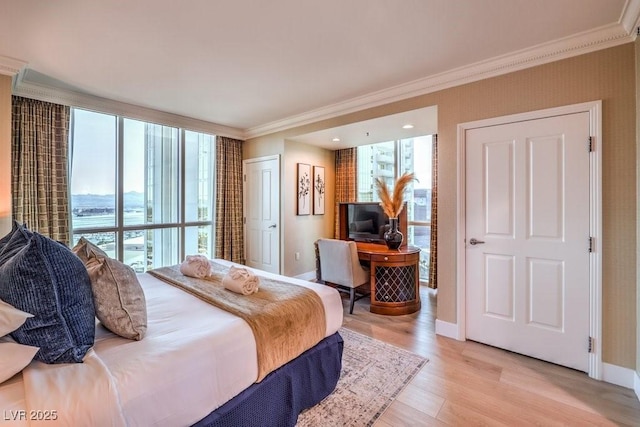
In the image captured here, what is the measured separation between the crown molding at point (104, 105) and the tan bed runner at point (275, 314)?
2685 millimetres

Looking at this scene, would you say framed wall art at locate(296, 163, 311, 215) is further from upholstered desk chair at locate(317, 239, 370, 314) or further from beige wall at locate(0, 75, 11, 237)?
beige wall at locate(0, 75, 11, 237)

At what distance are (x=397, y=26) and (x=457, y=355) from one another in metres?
2.69

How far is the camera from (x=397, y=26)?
2082 millimetres

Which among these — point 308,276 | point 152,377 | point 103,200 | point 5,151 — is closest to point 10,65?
point 5,151

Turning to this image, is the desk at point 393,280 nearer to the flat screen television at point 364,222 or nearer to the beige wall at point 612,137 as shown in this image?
the flat screen television at point 364,222

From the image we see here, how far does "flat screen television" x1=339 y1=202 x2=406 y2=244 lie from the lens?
4.21 metres

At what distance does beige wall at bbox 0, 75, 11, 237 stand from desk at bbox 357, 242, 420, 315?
3.44m

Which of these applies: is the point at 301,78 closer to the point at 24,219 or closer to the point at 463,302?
the point at 463,302

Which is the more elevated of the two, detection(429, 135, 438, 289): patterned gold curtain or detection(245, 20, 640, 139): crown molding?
detection(245, 20, 640, 139): crown molding

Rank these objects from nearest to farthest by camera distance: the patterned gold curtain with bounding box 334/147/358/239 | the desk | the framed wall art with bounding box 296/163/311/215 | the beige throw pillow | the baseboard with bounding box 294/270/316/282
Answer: the beige throw pillow < the desk < the framed wall art with bounding box 296/163/311/215 < the baseboard with bounding box 294/270/316/282 < the patterned gold curtain with bounding box 334/147/358/239

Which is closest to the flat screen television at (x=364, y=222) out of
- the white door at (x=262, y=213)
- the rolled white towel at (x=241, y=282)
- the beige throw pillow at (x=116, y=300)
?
the white door at (x=262, y=213)

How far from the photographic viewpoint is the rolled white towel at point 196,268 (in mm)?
2382

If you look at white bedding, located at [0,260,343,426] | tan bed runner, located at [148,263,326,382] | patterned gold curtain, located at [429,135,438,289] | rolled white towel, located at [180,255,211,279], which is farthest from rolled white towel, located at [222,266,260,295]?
patterned gold curtain, located at [429,135,438,289]

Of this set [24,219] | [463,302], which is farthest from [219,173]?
[463,302]
